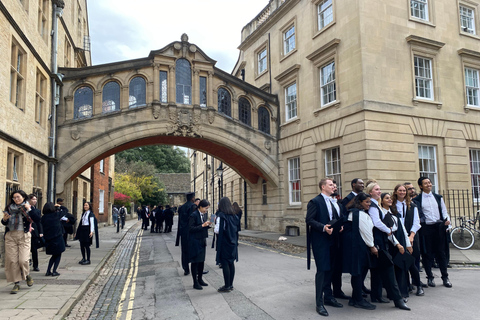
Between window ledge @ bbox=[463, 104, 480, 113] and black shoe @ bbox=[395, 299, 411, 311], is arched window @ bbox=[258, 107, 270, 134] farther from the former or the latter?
black shoe @ bbox=[395, 299, 411, 311]

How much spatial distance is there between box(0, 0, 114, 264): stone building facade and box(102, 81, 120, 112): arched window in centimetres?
197

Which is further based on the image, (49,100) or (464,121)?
(464,121)

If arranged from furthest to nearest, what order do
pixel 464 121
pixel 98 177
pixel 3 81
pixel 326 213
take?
pixel 98 177 → pixel 464 121 → pixel 3 81 → pixel 326 213

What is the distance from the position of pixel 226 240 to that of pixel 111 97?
12917 mm

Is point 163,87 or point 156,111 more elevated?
point 163,87

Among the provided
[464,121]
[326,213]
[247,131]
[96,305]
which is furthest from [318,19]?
[96,305]

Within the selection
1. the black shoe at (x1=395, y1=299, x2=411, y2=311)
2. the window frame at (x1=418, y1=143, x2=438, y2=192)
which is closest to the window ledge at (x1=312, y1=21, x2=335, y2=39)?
the window frame at (x1=418, y1=143, x2=438, y2=192)

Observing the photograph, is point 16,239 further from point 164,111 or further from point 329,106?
point 329,106

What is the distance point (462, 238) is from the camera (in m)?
12.0

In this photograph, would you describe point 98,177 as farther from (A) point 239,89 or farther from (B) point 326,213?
(B) point 326,213

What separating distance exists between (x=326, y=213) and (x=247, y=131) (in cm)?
1435

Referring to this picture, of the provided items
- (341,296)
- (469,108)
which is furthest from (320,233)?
(469,108)

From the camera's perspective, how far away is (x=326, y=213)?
227 inches

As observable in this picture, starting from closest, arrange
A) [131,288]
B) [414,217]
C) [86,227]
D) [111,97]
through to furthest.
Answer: [414,217], [131,288], [86,227], [111,97]
